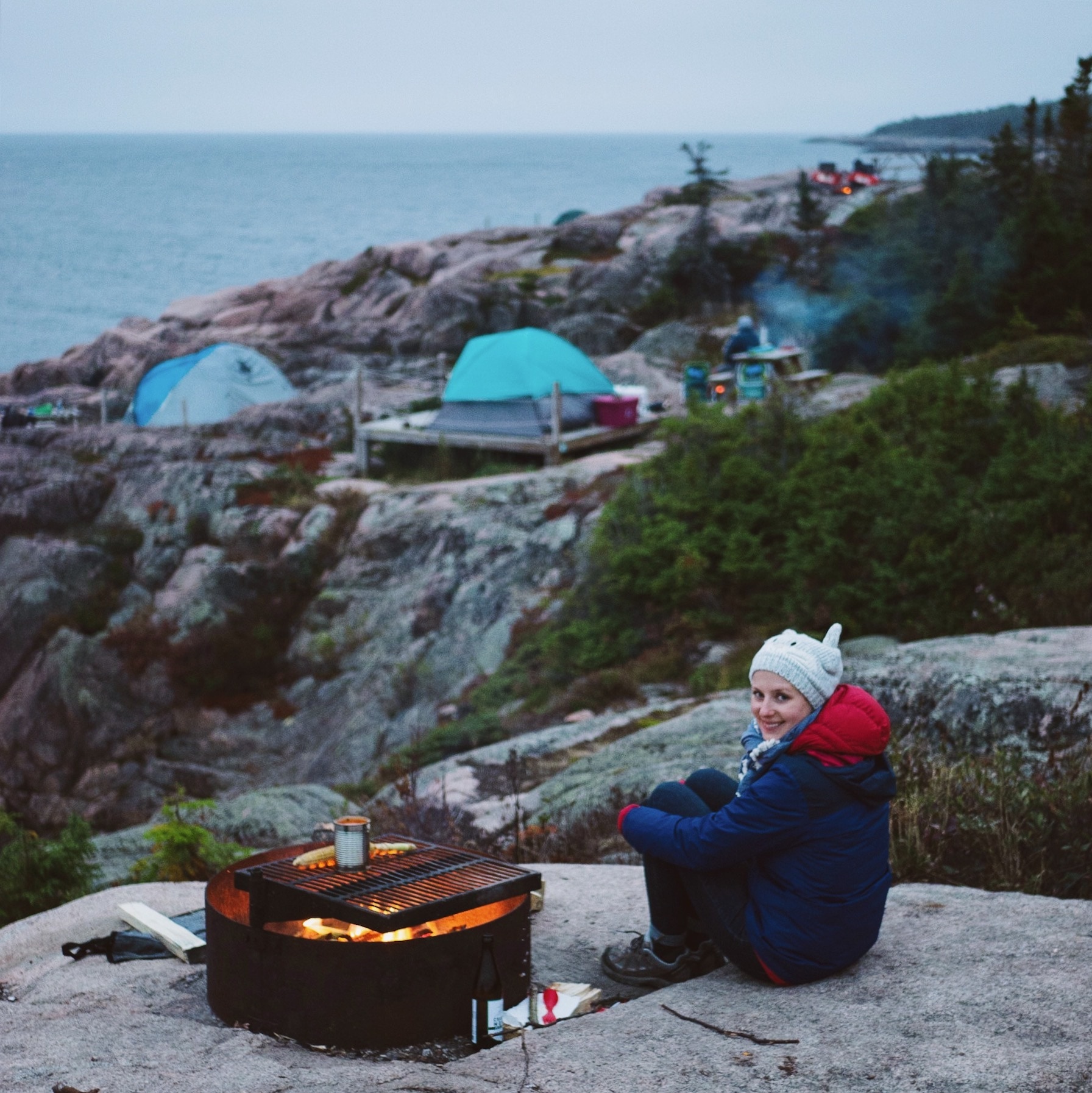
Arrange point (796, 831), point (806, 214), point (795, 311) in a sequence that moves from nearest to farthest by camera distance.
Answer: point (796, 831)
point (795, 311)
point (806, 214)

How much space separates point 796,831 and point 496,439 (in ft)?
54.6

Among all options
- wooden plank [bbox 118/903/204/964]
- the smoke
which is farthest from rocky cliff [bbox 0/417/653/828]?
wooden plank [bbox 118/903/204/964]

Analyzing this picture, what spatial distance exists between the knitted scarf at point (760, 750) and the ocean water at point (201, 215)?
24.9 metres

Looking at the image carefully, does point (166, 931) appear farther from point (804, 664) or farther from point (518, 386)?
point (518, 386)

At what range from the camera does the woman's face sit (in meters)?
3.70

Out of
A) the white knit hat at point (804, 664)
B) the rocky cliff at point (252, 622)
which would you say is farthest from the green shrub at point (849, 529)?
the white knit hat at point (804, 664)

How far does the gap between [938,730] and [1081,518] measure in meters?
3.74

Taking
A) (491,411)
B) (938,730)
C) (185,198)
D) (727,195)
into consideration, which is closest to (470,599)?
(491,411)

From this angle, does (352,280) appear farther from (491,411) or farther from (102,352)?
(491,411)

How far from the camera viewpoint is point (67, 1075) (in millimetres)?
3545

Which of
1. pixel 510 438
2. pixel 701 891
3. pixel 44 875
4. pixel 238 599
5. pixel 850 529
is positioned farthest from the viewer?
pixel 510 438

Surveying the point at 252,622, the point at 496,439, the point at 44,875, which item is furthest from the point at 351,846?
the point at 496,439

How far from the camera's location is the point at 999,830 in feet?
17.0

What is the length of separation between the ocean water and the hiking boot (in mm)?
24454
